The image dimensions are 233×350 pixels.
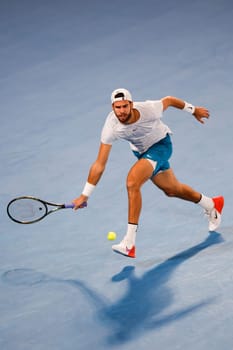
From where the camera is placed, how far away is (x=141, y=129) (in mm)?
8086

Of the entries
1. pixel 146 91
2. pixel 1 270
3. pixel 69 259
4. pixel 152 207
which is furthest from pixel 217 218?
pixel 146 91

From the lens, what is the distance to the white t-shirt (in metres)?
8.02

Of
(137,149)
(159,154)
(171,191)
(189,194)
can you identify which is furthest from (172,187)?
(137,149)

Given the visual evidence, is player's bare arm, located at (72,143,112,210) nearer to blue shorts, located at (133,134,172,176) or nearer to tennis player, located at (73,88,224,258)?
tennis player, located at (73,88,224,258)

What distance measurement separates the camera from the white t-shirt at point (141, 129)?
8.02 meters

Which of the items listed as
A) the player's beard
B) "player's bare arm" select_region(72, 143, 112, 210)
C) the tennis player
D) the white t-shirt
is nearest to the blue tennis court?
the tennis player

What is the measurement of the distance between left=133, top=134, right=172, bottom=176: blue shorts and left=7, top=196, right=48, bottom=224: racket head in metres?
1.07

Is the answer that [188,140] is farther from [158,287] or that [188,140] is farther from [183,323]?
[183,323]

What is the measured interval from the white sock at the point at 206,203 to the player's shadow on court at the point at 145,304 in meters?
0.45

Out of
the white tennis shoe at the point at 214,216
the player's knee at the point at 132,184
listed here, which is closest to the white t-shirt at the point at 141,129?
the player's knee at the point at 132,184

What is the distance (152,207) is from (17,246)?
149 centimetres

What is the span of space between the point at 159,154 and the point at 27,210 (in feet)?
4.45

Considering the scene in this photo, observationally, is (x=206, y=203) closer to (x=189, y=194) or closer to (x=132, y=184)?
(x=189, y=194)

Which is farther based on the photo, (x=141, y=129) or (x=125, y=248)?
(x=141, y=129)
